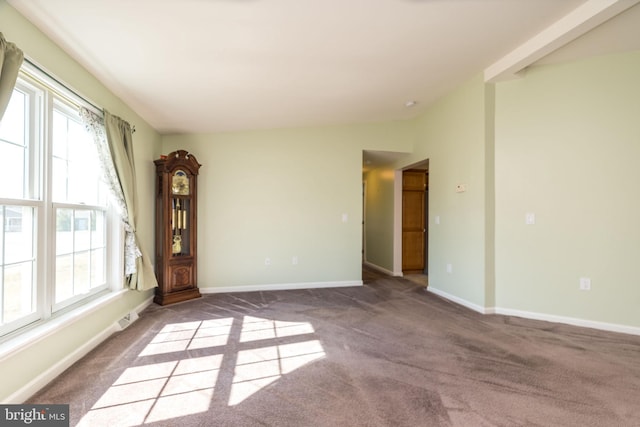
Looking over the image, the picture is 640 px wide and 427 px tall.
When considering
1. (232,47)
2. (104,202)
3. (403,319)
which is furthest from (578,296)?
(104,202)

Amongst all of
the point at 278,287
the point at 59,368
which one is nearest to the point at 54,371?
the point at 59,368

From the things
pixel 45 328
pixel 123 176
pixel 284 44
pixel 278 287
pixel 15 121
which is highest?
pixel 284 44

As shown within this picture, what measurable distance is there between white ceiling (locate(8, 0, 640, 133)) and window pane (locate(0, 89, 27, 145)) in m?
0.49

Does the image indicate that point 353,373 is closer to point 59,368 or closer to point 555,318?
point 59,368

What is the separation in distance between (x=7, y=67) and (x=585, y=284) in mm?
4784

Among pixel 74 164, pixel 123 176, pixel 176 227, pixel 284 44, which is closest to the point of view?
pixel 284 44

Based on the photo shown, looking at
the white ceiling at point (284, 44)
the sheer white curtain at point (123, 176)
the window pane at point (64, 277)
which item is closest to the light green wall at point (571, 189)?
the white ceiling at point (284, 44)

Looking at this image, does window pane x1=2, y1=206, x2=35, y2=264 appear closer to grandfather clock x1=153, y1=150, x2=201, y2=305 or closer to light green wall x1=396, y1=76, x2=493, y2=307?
grandfather clock x1=153, y1=150, x2=201, y2=305

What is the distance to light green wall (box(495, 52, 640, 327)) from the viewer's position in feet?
8.61

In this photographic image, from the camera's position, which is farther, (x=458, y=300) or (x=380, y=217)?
(x=380, y=217)

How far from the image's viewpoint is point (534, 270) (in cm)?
299

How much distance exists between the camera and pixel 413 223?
5402mm

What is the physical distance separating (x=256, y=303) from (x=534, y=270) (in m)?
3.23

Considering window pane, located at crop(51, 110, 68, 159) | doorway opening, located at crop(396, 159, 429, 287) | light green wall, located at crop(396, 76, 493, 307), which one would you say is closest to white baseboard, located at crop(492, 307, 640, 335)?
light green wall, located at crop(396, 76, 493, 307)
